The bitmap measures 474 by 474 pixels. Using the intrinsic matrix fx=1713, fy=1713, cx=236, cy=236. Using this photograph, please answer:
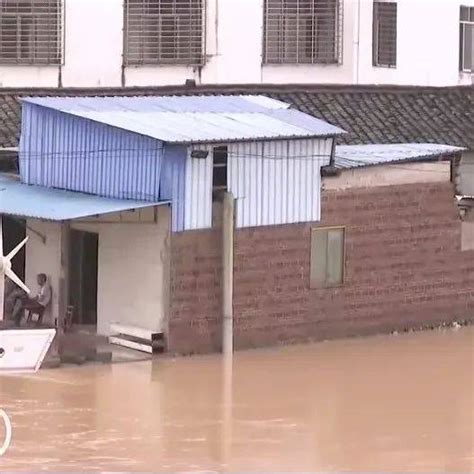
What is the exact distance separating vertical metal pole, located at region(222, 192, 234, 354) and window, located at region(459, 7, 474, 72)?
35.9 ft

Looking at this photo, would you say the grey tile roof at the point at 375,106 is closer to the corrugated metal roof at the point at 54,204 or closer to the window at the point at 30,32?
the window at the point at 30,32

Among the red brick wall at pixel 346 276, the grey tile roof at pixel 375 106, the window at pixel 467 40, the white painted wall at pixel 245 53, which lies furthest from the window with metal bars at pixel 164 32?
the red brick wall at pixel 346 276

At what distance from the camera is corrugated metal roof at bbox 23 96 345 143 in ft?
71.3

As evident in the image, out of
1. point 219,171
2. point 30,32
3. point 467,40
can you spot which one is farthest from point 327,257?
point 467,40

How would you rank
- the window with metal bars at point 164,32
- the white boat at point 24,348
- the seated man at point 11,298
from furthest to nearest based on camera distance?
the window with metal bars at point 164,32 → the seated man at point 11,298 → the white boat at point 24,348

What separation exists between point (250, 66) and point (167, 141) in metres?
9.22

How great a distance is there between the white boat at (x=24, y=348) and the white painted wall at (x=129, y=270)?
1.56 metres

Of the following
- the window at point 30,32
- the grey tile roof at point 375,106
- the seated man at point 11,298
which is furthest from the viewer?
the window at point 30,32

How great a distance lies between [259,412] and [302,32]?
12743 millimetres

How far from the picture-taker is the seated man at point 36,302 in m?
22.6

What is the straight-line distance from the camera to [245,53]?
30031 millimetres

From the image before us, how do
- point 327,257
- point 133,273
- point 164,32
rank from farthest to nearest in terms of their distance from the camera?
point 164,32
point 327,257
point 133,273

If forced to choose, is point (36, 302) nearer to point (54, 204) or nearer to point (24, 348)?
point (54, 204)

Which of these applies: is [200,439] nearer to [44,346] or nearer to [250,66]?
[44,346]
